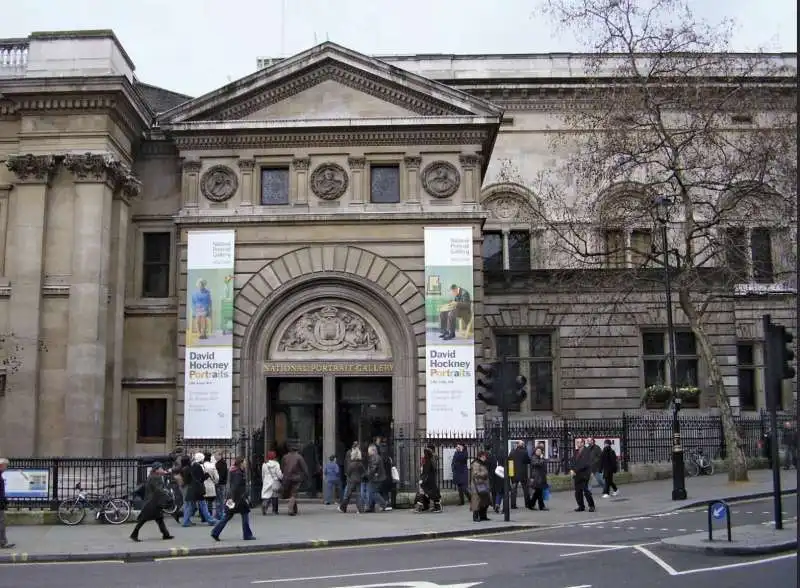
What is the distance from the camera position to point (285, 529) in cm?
2022

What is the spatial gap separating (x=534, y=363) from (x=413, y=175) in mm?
12204

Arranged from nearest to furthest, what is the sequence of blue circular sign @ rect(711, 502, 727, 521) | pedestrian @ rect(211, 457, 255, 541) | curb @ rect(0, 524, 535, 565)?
blue circular sign @ rect(711, 502, 727, 521)
curb @ rect(0, 524, 535, 565)
pedestrian @ rect(211, 457, 255, 541)

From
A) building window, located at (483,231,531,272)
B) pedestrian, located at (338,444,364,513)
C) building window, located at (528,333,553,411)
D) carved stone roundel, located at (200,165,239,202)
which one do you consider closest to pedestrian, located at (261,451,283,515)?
pedestrian, located at (338,444,364,513)

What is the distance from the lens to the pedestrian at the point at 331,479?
25.8 m

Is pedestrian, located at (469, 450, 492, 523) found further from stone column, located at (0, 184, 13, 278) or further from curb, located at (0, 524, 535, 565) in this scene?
stone column, located at (0, 184, 13, 278)

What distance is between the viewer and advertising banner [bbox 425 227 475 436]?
27.0 metres

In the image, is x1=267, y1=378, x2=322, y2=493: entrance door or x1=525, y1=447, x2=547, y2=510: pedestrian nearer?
x1=525, y1=447, x2=547, y2=510: pedestrian

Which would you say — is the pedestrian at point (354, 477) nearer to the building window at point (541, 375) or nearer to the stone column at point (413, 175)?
the stone column at point (413, 175)

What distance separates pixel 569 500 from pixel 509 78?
2171cm

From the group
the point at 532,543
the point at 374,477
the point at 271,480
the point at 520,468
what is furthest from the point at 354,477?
the point at 532,543

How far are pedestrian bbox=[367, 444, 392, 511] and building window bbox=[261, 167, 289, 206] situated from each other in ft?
31.2

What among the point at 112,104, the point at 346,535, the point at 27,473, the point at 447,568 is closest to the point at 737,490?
the point at 346,535

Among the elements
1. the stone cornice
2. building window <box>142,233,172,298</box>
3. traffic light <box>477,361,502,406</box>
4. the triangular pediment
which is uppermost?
the triangular pediment

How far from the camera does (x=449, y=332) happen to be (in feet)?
90.0
